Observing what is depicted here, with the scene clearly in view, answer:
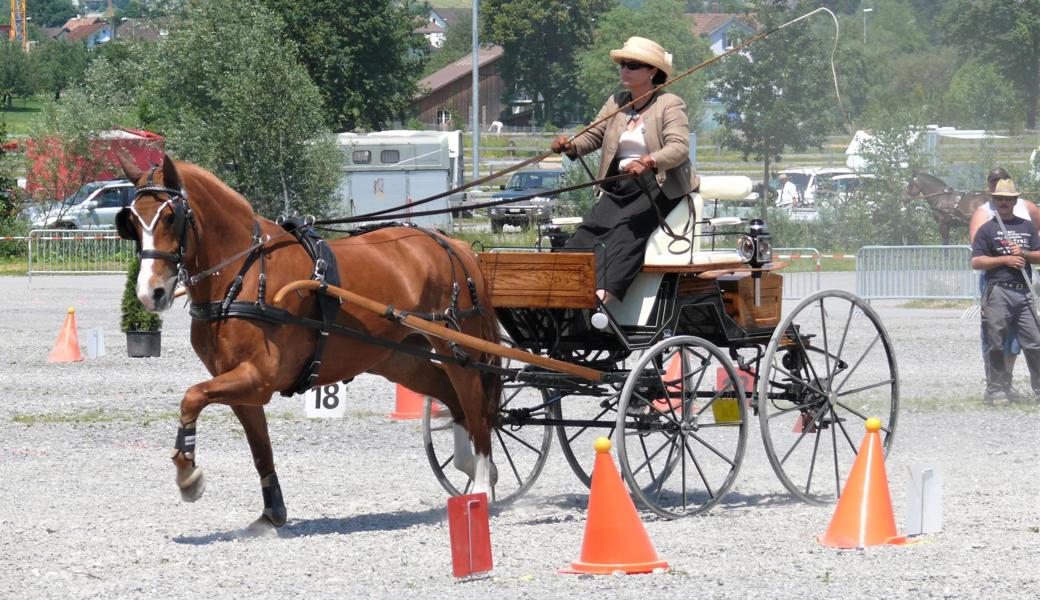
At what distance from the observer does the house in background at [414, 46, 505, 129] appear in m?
85.2

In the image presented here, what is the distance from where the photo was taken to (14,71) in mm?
88562

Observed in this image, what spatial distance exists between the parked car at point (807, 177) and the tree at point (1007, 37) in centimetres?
486

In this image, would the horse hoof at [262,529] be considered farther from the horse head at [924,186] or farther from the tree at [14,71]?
the tree at [14,71]

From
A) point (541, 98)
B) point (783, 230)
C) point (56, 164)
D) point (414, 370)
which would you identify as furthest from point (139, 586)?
point (541, 98)

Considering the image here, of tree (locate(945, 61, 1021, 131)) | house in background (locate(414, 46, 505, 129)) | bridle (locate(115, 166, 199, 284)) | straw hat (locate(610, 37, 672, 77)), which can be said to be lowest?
bridle (locate(115, 166, 199, 284))

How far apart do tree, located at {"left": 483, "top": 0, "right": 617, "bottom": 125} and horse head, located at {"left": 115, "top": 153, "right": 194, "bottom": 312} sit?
7762 centimetres

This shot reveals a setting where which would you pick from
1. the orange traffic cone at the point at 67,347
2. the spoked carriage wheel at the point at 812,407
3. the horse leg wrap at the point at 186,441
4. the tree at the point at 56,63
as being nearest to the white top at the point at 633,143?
the spoked carriage wheel at the point at 812,407

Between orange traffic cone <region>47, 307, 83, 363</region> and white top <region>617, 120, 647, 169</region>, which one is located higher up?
white top <region>617, 120, 647, 169</region>

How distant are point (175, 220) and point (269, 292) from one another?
24.9 inches

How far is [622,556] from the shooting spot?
6.88 m

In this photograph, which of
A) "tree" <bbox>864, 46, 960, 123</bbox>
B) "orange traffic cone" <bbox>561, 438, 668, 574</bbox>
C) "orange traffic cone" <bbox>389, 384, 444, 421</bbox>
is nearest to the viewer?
"orange traffic cone" <bbox>561, 438, 668, 574</bbox>

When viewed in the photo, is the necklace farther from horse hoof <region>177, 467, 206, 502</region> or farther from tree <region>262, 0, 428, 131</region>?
tree <region>262, 0, 428, 131</region>

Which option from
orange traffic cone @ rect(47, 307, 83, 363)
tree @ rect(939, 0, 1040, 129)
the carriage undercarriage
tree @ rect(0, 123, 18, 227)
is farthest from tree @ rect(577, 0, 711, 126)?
the carriage undercarriage

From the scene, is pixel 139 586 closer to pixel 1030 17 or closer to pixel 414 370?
pixel 414 370
